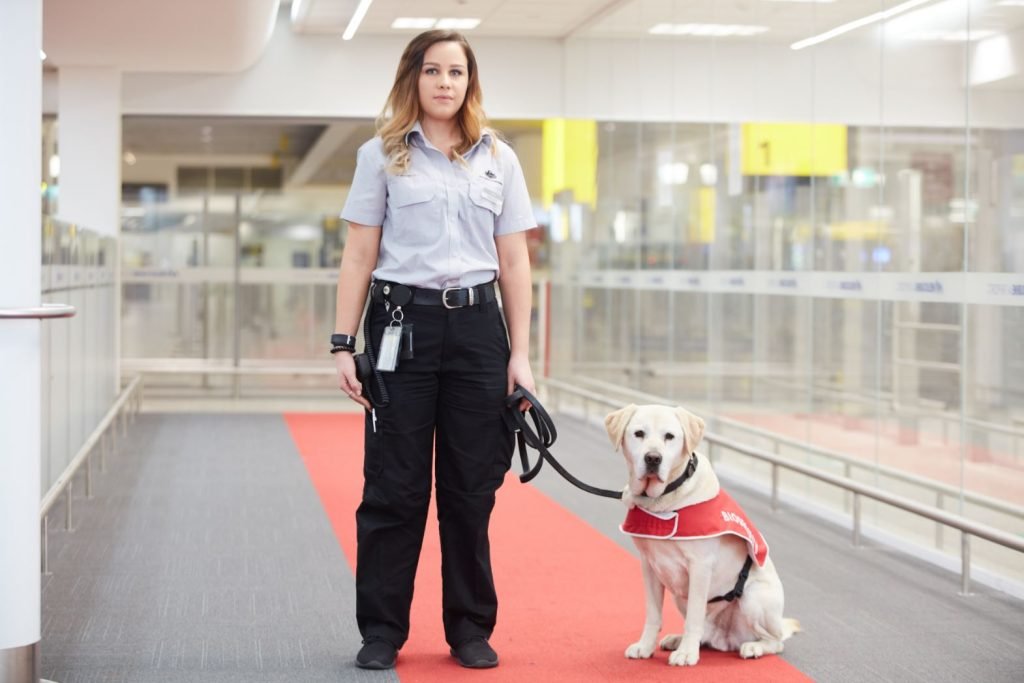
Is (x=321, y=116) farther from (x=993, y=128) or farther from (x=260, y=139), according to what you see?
(x=993, y=128)

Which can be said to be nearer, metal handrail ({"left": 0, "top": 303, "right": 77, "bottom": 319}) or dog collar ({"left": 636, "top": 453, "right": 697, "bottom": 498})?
metal handrail ({"left": 0, "top": 303, "right": 77, "bottom": 319})

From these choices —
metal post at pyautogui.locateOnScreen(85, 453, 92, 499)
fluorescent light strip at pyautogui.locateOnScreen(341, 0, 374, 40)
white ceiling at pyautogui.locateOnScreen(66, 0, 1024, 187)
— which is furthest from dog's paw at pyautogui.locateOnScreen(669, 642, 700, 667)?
fluorescent light strip at pyautogui.locateOnScreen(341, 0, 374, 40)

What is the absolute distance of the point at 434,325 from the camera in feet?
11.1

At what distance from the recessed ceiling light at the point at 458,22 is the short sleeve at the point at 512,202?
24.7 ft

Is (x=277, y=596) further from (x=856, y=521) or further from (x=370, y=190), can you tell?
(x=856, y=521)

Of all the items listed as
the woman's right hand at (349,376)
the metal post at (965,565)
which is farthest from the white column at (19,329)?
the metal post at (965,565)

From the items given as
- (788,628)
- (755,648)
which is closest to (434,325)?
(755,648)

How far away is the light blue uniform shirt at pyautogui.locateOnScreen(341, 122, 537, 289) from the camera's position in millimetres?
3381

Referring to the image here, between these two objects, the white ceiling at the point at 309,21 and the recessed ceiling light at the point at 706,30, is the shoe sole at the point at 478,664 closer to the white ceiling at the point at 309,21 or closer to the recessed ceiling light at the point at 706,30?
the white ceiling at the point at 309,21

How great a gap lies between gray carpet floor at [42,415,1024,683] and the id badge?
0.80 metres

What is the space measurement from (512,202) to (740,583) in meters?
1.17

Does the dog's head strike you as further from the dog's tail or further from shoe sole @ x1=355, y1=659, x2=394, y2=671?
shoe sole @ x1=355, y1=659, x2=394, y2=671

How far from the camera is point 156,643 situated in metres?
3.85

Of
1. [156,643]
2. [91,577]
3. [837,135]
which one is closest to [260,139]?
[837,135]
